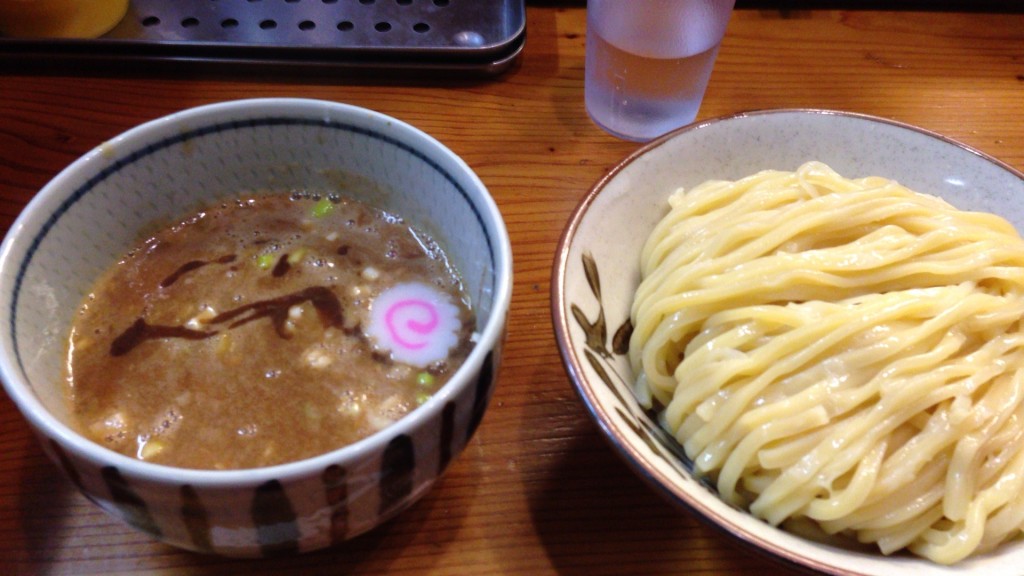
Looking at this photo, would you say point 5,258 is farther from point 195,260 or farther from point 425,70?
point 425,70

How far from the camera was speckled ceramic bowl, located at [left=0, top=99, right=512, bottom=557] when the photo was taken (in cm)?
77

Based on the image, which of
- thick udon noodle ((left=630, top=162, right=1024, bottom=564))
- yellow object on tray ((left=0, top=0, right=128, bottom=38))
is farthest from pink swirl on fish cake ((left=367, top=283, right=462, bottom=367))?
yellow object on tray ((left=0, top=0, right=128, bottom=38))

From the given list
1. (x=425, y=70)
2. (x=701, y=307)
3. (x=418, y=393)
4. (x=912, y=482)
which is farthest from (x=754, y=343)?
(x=425, y=70)

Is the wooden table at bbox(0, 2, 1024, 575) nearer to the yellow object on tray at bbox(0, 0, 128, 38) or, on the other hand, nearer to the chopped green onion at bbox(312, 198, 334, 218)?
the yellow object on tray at bbox(0, 0, 128, 38)

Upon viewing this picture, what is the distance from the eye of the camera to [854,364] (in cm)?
109

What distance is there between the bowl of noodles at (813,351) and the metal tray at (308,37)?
76cm

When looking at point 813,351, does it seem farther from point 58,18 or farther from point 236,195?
point 58,18

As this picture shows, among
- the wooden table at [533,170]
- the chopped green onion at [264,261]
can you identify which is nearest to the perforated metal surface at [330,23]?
the wooden table at [533,170]

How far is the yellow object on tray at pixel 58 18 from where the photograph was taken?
6.06ft

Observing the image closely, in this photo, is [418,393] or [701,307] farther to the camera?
[701,307]

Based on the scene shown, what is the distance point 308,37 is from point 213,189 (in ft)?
2.82

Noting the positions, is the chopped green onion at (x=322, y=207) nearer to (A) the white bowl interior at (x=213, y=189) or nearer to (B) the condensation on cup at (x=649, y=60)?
(A) the white bowl interior at (x=213, y=189)

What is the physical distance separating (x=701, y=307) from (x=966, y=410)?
390mm

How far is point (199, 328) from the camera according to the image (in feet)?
3.50
